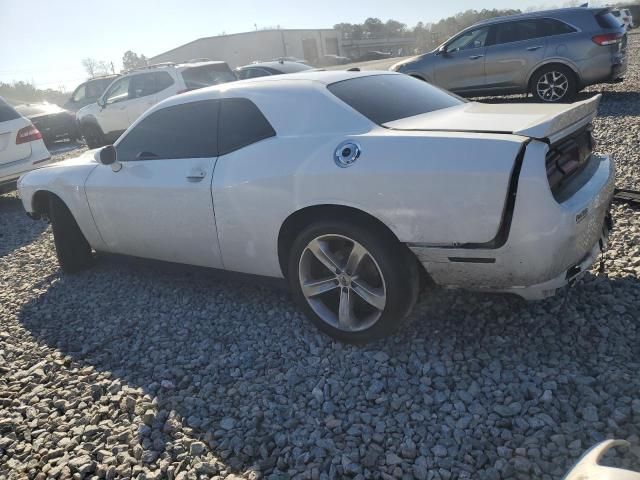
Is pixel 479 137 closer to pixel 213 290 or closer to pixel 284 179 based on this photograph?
pixel 284 179

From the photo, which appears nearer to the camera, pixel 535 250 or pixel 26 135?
pixel 535 250

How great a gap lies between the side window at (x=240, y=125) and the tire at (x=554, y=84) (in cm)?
766

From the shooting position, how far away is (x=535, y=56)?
9.34 m

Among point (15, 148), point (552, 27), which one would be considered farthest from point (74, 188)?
point (552, 27)

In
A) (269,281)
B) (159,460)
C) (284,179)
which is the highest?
(284,179)

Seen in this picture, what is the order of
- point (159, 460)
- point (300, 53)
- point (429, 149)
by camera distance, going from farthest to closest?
1. point (300, 53)
2. point (429, 149)
3. point (159, 460)

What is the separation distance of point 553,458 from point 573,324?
3.53 ft

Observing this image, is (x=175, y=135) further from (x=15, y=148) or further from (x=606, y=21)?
(x=606, y=21)

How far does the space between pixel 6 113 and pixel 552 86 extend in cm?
915

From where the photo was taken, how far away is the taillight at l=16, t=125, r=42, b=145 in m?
7.96

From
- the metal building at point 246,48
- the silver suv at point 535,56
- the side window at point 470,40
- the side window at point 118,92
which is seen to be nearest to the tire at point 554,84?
Answer: the silver suv at point 535,56

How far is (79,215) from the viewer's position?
452 cm

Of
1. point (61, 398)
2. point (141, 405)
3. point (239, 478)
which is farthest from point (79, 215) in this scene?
point (239, 478)

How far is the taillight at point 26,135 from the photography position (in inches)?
313
